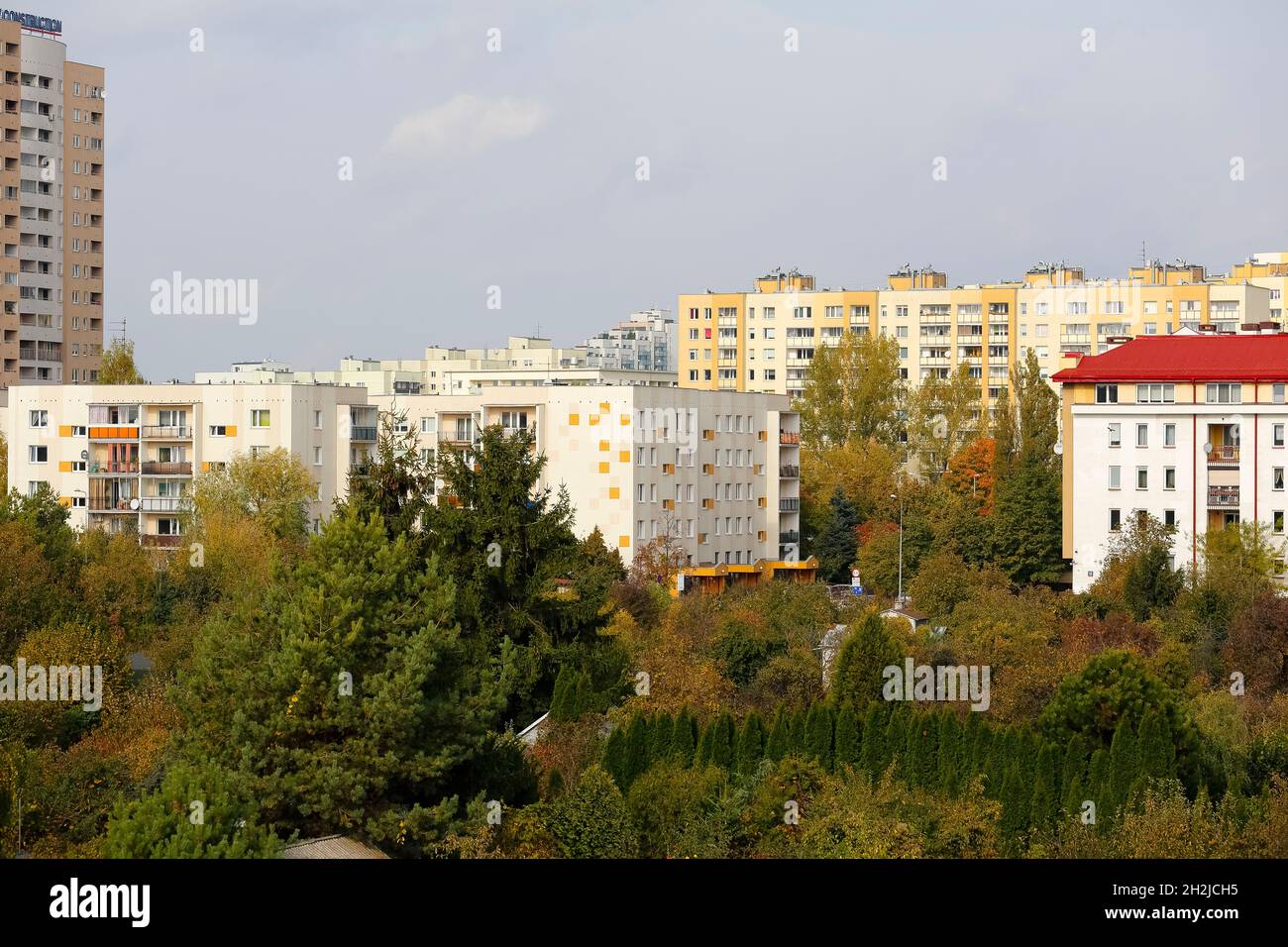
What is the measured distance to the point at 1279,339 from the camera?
187 feet

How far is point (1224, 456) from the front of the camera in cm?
5641

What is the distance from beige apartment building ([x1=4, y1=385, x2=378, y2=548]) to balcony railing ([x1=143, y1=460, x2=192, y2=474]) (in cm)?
4

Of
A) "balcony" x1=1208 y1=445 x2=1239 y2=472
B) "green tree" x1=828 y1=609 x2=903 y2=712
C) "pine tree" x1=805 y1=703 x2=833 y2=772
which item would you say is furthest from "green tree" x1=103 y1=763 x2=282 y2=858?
"balcony" x1=1208 y1=445 x2=1239 y2=472

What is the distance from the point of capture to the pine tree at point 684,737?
101 ft

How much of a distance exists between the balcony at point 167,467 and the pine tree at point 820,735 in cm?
4361

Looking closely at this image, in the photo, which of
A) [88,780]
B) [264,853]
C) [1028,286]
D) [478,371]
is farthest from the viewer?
[478,371]

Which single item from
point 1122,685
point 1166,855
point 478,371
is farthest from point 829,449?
point 1166,855

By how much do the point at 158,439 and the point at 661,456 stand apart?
1987cm

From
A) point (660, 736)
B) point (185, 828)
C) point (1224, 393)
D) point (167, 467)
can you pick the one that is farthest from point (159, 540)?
point (185, 828)

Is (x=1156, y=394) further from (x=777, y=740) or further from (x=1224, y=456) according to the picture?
(x=777, y=740)

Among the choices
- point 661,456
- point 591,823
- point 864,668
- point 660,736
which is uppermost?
point 661,456

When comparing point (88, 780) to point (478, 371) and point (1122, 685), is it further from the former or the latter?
point (478, 371)

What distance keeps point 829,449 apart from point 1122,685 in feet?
167

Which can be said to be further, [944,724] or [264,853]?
[944,724]
